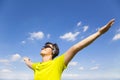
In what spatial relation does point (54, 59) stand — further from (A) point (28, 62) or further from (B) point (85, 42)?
(A) point (28, 62)

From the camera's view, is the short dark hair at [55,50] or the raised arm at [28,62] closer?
the short dark hair at [55,50]

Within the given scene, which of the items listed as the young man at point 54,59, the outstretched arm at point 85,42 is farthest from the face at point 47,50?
the outstretched arm at point 85,42

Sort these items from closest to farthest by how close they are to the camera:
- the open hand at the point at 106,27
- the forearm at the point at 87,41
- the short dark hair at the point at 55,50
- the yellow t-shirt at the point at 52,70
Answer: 1. the open hand at the point at 106,27
2. the forearm at the point at 87,41
3. the yellow t-shirt at the point at 52,70
4. the short dark hair at the point at 55,50

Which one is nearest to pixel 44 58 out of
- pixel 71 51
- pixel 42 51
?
pixel 42 51

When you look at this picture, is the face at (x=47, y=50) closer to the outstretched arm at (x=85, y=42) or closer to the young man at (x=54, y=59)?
the young man at (x=54, y=59)

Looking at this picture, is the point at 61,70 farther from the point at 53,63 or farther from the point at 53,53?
the point at 53,53

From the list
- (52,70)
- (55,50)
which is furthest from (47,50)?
(52,70)

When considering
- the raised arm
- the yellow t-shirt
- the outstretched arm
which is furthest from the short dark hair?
the outstretched arm

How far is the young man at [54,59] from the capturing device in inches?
232

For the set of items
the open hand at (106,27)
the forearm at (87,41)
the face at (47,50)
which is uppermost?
the face at (47,50)

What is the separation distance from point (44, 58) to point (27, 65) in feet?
3.35

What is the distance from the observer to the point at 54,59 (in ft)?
23.5

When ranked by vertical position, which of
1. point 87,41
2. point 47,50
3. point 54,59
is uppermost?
point 47,50

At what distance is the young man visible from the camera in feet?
19.3
